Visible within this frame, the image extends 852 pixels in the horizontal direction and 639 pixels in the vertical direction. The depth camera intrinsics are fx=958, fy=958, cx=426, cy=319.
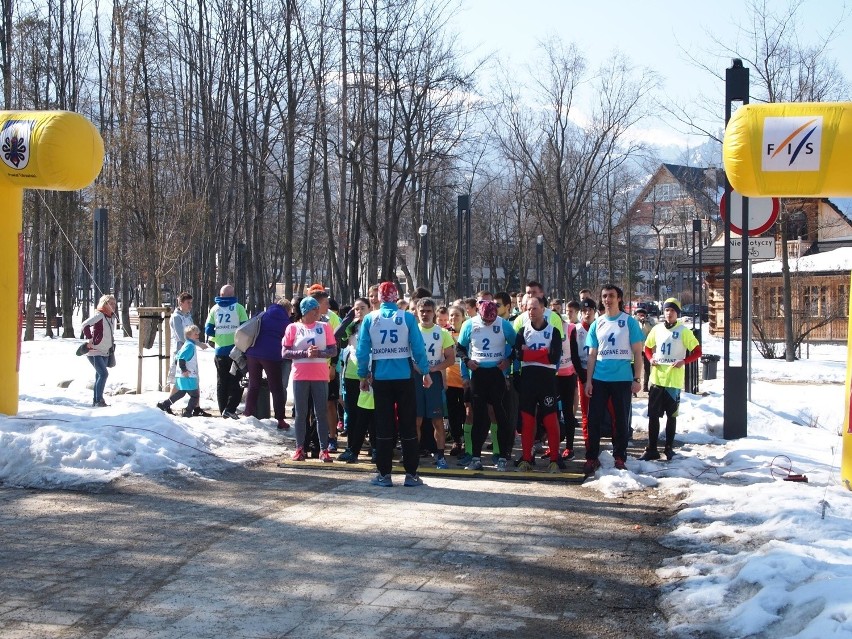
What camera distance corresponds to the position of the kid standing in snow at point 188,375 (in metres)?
13.9

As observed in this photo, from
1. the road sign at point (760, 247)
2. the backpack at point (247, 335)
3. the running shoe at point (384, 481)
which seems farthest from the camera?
the road sign at point (760, 247)

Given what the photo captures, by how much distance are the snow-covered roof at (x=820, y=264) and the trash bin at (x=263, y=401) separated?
1136 inches

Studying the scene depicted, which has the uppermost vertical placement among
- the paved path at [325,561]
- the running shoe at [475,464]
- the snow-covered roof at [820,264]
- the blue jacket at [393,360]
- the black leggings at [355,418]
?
the snow-covered roof at [820,264]

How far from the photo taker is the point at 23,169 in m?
11.1

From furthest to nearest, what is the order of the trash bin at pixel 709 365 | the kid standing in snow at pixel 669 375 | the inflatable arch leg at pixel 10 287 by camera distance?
the trash bin at pixel 709 365, the inflatable arch leg at pixel 10 287, the kid standing in snow at pixel 669 375

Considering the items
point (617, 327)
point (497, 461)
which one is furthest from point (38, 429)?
point (617, 327)

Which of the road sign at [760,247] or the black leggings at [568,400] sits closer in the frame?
the black leggings at [568,400]

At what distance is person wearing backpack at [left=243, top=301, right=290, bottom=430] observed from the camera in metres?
13.5

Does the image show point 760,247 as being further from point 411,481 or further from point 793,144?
point 411,481

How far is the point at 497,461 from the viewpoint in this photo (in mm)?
10812

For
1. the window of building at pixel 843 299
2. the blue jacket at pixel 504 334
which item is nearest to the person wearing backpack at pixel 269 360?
the blue jacket at pixel 504 334

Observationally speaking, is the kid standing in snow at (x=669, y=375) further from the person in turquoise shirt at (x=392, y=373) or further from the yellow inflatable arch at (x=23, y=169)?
the yellow inflatable arch at (x=23, y=169)

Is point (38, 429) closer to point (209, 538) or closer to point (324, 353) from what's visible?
point (324, 353)

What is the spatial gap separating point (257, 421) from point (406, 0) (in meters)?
16.4
